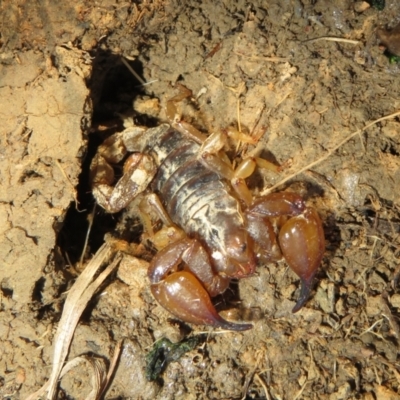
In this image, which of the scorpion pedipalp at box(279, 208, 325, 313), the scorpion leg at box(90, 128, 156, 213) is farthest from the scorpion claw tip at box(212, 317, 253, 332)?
the scorpion leg at box(90, 128, 156, 213)

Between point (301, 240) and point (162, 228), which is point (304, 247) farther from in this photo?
point (162, 228)

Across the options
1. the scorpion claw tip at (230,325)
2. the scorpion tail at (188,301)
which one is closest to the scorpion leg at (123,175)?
the scorpion tail at (188,301)

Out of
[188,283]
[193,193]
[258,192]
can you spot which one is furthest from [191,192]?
[188,283]

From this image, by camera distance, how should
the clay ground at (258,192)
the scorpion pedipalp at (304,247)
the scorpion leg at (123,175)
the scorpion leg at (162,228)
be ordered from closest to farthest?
1. the scorpion pedipalp at (304,247)
2. the clay ground at (258,192)
3. the scorpion leg at (162,228)
4. the scorpion leg at (123,175)

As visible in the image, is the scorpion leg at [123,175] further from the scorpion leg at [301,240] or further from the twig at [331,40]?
the twig at [331,40]

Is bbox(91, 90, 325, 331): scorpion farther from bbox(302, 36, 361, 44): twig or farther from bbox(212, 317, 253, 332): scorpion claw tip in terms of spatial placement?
bbox(302, 36, 361, 44): twig
